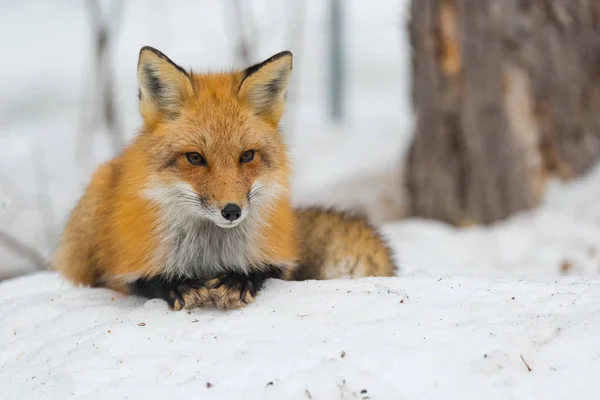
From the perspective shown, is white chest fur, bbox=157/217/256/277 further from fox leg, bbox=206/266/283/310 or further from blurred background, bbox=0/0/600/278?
blurred background, bbox=0/0/600/278

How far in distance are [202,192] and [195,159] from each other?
17 cm

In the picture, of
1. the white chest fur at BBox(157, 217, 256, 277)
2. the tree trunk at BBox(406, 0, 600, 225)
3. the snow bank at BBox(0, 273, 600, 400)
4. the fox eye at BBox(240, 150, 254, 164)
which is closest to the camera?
the snow bank at BBox(0, 273, 600, 400)

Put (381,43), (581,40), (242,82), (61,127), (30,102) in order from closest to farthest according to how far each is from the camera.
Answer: (242,82), (581,40), (61,127), (30,102), (381,43)

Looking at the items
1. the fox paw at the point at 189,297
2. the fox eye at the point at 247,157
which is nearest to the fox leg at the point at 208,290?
the fox paw at the point at 189,297

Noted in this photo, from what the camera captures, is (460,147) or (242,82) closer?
(242,82)

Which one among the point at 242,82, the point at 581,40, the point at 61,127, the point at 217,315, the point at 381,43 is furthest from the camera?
the point at 381,43

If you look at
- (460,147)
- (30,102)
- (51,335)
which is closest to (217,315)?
(51,335)

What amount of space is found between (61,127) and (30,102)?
213 centimetres

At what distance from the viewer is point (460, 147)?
6.54 metres

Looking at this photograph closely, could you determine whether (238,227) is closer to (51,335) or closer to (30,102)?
(51,335)

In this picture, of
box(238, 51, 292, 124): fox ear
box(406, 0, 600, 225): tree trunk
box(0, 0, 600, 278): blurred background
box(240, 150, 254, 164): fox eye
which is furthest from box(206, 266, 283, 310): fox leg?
box(406, 0, 600, 225): tree trunk

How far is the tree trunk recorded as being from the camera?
20.5ft

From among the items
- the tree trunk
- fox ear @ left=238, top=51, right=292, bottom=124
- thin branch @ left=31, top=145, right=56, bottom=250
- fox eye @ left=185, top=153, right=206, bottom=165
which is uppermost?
fox ear @ left=238, top=51, right=292, bottom=124

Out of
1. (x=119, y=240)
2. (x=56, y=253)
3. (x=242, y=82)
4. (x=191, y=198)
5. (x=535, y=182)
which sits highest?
(x=242, y=82)
